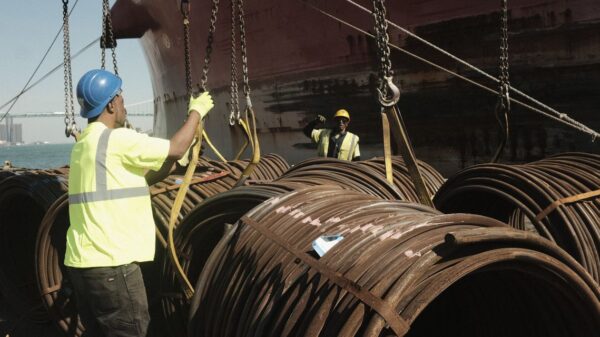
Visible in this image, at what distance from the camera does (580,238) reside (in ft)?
14.2

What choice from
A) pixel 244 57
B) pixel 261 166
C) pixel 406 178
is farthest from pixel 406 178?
pixel 244 57

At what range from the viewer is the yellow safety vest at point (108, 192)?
3137 mm

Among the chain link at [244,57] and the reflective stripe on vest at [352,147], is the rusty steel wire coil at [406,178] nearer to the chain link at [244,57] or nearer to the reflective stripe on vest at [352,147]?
the reflective stripe on vest at [352,147]

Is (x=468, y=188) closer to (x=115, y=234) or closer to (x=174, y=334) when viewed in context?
(x=174, y=334)

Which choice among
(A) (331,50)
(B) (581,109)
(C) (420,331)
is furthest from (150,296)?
(A) (331,50)

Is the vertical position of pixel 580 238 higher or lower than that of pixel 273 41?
lower

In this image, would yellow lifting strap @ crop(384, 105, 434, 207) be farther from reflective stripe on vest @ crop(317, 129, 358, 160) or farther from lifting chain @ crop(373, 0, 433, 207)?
reflective stripe on vest @ crop(317, 129, 358, 160)

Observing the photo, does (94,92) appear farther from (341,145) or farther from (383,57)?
(341,145)

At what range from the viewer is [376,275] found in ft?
7.96

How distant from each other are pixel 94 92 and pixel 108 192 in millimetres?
613

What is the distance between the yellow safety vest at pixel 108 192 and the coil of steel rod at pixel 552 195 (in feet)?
9.73

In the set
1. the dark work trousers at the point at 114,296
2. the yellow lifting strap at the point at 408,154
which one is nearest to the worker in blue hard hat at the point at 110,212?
the dark work trousers at the point at 114,296

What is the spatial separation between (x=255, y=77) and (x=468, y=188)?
10.4 metres

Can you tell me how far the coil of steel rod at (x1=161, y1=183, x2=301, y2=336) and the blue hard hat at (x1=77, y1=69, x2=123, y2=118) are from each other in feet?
3.69
